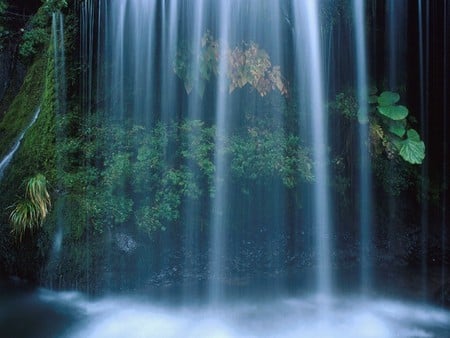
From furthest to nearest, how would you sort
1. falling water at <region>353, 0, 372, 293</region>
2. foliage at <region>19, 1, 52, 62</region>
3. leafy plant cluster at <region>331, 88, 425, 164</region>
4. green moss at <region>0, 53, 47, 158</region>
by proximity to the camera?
foliage at <region>19, 1, 52, 62</region> < green moss at <region>0, 53, 47, 158</region> < falling water at <region>353, 0, 372, 293</region> < leafy plant cluster at <region>331, 88, 425, 164</region>

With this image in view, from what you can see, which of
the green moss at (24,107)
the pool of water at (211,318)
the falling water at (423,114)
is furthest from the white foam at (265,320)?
the green moss at (24,107)

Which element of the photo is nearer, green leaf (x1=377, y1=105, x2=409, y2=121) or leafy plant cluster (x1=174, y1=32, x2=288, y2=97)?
leafy plant cluster (x1=174, y1=32, x2=288, y2=97)


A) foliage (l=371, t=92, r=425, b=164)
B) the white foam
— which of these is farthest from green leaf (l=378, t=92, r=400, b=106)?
the white foam

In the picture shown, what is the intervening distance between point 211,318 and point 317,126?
3573 mm

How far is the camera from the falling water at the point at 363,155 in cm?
590

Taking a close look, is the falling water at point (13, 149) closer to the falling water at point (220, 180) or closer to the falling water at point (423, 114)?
the falling water at point (220, 180)

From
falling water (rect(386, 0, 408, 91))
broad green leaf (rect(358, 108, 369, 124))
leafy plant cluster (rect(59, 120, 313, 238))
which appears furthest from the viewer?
falling water (rect(386, 0, 408, 91))

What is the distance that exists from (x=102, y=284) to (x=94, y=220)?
0.94 m

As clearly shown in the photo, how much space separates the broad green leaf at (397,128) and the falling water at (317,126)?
1072 millimetres

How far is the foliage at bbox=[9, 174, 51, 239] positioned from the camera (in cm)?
495

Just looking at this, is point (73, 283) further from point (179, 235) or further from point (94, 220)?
point (179, 235)

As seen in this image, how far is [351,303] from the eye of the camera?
203 inches

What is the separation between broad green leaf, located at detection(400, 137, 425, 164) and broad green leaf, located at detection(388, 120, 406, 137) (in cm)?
18

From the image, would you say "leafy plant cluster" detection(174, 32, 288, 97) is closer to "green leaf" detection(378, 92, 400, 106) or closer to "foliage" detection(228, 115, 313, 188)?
"foliage" detection(228, 115, 313, 188)
